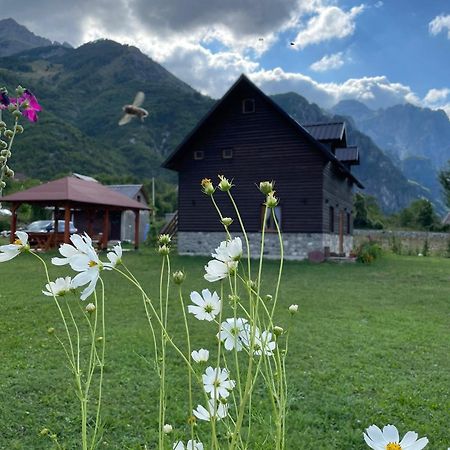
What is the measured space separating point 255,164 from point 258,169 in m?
0.22

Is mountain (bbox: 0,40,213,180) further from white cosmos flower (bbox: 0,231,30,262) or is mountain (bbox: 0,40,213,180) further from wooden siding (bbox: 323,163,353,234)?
white cosmos flower (bbox: 0,231,30,262)

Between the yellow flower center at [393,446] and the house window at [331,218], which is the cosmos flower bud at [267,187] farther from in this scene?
the house window at [331,218]

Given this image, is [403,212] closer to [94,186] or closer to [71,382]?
[94,186]

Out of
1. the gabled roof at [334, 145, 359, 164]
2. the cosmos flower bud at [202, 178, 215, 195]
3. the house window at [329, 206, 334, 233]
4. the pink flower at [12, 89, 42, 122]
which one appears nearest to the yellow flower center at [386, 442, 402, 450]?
the cosmos flower bud at [202, 178, 215, 195]

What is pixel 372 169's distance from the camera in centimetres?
12381

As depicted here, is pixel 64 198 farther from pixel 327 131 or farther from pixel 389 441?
pixel 389 441

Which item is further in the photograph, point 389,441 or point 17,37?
point 17,37

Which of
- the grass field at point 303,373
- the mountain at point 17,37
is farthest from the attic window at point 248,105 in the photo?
the mountain at point 17,37

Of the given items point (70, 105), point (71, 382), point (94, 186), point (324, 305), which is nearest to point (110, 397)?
point (71, 382)

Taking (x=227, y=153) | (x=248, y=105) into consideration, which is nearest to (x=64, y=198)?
(x=227, y=153)

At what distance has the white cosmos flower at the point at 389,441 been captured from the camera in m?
0.90

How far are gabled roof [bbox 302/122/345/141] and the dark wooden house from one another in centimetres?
2

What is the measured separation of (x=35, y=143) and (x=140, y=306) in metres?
48.5

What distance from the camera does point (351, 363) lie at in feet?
15.3
